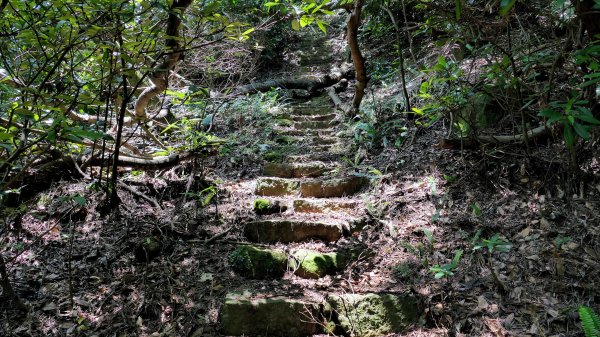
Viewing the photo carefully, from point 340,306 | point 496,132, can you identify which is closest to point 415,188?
point 496,132

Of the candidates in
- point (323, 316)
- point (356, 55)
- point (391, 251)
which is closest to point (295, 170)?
point (391, 251)

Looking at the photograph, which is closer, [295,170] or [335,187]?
[335,187]

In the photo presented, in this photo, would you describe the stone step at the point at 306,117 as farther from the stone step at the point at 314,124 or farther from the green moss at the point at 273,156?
the green moss at the point at 273,156

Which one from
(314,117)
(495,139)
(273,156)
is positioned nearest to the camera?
(495,139)

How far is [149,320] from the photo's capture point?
2.79m

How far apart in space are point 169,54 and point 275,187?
209cm

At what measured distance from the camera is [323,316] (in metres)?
2.79

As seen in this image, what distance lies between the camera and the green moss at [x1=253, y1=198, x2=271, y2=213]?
4273 mm

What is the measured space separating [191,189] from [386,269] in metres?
2.44

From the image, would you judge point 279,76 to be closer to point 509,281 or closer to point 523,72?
point 523,72

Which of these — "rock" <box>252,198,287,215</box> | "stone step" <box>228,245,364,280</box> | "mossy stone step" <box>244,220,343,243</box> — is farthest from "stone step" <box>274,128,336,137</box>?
"stone step" <box>228,245,364,280</box>

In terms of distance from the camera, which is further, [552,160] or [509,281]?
[552,160]

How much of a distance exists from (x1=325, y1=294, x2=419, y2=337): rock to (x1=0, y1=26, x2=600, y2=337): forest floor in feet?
0.31

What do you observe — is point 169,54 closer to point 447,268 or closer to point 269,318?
point 269,318
